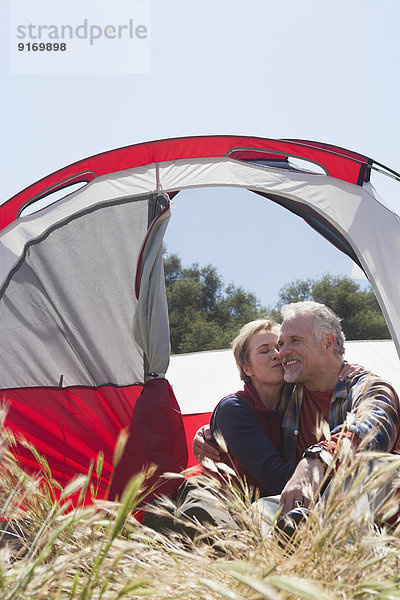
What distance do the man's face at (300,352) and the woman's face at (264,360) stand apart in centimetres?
12

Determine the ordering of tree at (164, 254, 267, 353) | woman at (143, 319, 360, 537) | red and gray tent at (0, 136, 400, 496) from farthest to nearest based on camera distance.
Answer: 1. tree at (164, 254, 267, 353)
2. red and gray tent at (0, 136, 400, 496)
3. woman at (143, 319, 360, 537)

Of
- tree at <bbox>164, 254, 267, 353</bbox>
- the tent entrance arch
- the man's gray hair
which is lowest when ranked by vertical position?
tree at <bbox>164, 254, 267, 353</bbox>

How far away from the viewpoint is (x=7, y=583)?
791 mm

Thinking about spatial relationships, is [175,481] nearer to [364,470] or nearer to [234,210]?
[364,470]

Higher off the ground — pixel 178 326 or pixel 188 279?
pixel 188 279

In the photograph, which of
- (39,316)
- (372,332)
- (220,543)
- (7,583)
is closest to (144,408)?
(39,316)

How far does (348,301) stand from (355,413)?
1109cm

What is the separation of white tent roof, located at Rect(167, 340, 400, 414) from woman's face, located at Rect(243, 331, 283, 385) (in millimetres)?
1050

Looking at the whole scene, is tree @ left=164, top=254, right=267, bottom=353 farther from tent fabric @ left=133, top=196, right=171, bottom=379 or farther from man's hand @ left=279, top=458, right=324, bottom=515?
man's hand @ left=279, top=458, right=324, bottom=515

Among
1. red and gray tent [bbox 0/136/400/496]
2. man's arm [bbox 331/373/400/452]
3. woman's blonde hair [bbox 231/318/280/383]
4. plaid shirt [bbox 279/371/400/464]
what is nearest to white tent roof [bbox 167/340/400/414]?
red and gray tent [bbox 0/136/400/496]

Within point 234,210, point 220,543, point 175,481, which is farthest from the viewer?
point 234,210

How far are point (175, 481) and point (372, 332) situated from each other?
10204 millimetres

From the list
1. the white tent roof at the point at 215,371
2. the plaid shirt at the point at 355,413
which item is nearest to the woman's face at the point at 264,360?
the plaid shirt at the point at 355,413

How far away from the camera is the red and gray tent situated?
233 cm
